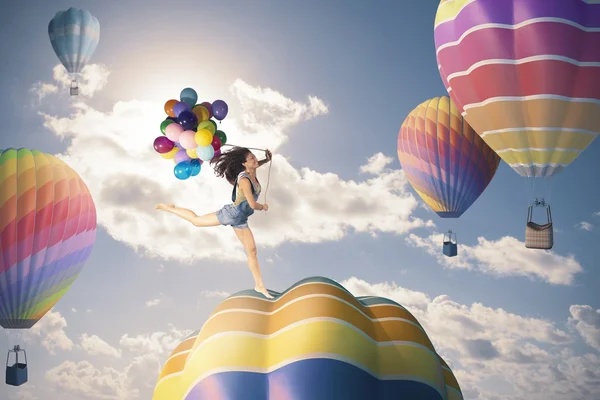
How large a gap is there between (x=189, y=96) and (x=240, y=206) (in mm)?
2641

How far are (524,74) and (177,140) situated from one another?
6.53 m

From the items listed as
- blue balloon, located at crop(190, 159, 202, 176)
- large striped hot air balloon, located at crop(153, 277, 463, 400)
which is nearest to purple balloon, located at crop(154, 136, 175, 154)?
blue balloon, located at crop(190, 159, 202, 176)

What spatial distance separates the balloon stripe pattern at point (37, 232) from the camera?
1476 cm

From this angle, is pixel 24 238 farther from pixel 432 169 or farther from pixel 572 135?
pixel 572 135

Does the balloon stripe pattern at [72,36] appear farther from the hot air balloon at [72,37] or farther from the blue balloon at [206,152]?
the blue balloon at [206,152]

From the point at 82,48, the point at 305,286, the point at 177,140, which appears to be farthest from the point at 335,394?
the point at 82,48

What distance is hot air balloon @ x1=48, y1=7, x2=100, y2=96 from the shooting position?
832 inches

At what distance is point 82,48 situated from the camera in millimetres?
21312

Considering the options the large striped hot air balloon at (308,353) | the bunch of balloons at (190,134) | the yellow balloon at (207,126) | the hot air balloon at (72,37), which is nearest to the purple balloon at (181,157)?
the bunch of balloons at (190,134)

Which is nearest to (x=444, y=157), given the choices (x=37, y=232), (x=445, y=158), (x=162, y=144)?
(x=445, y=158)

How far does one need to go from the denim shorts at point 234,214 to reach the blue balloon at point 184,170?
1.68 m

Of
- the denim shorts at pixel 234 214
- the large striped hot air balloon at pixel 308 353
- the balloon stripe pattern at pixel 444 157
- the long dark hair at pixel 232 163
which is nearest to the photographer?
the large striped hot air balloon at pixel 308 353

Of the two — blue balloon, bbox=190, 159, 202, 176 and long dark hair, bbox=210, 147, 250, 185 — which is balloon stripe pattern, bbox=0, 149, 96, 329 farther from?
long dark hair, bbox=210, 147, 250, 185

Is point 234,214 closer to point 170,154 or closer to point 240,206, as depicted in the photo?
point 240,206
